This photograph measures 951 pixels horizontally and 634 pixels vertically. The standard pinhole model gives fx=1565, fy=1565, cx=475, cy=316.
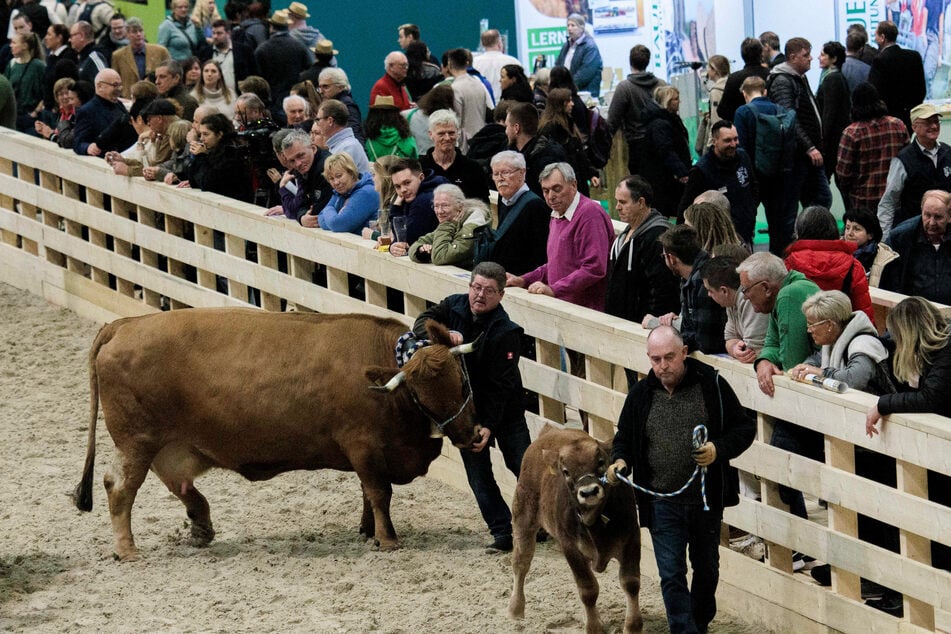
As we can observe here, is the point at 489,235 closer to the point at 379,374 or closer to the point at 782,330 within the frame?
the point at 379,374

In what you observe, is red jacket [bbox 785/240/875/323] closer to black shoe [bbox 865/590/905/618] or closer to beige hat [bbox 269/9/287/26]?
black shoe [bbox 865/590/905/618]

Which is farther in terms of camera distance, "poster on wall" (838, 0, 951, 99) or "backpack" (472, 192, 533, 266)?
"poster on wall" (838, 0, 951, 99)

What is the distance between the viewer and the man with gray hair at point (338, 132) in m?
11.2

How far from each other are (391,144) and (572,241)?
3.51 m

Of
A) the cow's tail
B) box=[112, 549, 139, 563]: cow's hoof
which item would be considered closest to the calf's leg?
box=[112, 549, 139, 563]: cow's hoof

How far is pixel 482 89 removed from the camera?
1398cm

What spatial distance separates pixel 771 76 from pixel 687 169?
3.44 ft

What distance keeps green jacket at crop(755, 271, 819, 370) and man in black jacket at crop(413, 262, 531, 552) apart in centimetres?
145

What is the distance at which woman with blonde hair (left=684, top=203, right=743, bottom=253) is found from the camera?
823 centimetres

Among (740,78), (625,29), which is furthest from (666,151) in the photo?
(625,29)

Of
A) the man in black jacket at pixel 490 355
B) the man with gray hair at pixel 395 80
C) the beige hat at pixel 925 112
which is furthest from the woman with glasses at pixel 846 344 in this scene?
the man with gray hair at pixel 395 80

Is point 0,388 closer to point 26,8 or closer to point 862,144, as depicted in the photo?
point 862,144

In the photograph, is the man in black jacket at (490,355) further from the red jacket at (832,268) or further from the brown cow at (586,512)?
the red jacket at (832,268)

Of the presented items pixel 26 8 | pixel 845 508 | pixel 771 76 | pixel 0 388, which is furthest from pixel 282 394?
pixel 26 8
